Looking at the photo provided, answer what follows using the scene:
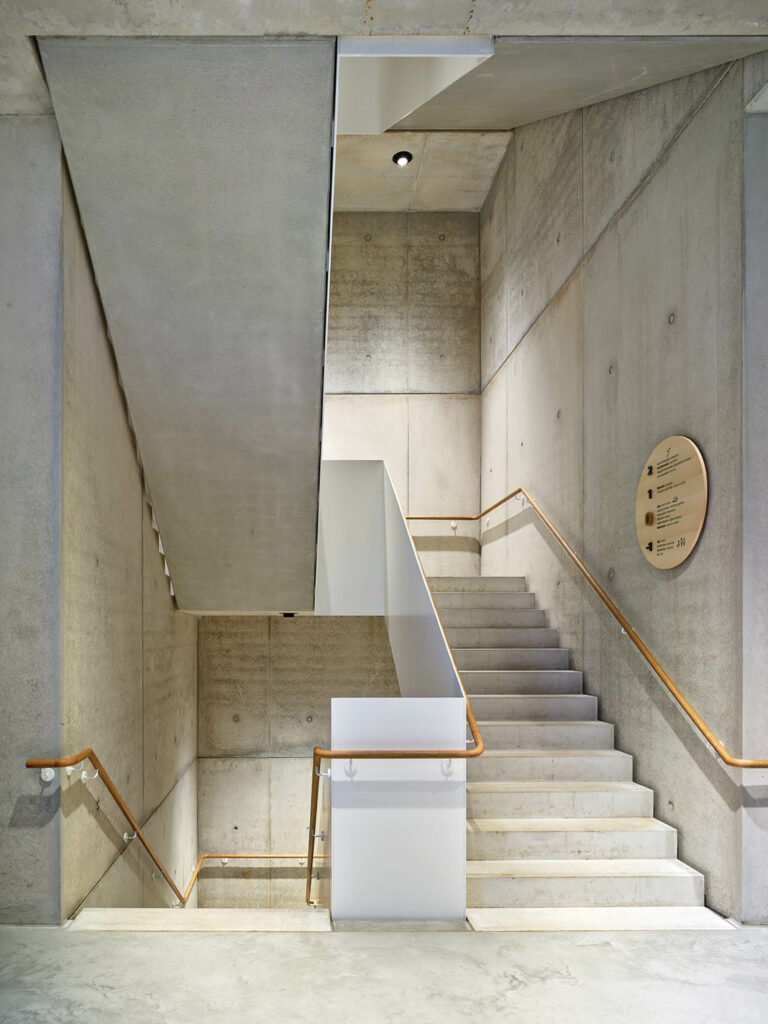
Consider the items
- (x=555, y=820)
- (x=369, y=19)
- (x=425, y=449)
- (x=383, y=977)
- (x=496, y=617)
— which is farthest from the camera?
(x=425, y=449)

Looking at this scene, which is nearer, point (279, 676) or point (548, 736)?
point (548, 736)

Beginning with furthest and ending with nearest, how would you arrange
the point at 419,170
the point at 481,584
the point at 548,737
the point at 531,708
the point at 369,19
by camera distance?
the point at 419,170
the point at 481,584
the point at 531,708
the point at 548,737
the point at 369,19

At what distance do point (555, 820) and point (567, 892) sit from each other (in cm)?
53

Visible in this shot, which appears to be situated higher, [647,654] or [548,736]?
[647,654]

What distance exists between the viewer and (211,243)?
12.7 ft

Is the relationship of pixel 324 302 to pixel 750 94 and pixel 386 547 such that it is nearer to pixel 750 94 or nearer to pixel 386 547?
pixel 750 94

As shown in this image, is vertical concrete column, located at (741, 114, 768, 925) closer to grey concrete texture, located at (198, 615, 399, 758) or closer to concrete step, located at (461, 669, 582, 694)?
concrete step, located at (461, 669, 582, 694)

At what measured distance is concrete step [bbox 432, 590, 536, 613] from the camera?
630 centimetres

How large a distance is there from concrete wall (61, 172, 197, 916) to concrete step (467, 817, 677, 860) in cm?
196

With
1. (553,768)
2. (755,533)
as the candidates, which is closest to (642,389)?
(755,533)

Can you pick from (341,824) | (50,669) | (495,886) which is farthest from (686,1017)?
(50,669)

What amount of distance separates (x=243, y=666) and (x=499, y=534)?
305 cm

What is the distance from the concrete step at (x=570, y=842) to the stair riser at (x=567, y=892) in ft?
0.94

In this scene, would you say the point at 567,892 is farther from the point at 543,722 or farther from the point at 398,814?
the point at 543,722
